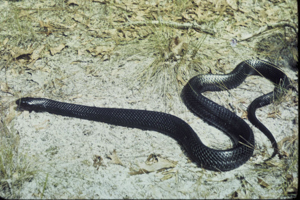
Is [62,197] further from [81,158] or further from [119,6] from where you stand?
[119,6]

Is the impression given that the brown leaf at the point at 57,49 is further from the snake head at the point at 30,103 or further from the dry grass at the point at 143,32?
the snake head at the point at 30,103

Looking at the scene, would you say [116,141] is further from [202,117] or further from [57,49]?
[57,49]

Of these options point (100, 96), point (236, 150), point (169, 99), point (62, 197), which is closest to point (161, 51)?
point (169, 99)

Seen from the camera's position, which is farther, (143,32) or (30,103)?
(143,32)

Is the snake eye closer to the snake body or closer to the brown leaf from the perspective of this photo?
the snake body

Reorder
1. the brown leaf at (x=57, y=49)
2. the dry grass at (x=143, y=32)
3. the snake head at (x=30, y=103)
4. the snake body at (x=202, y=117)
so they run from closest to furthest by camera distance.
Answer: the snake body at (x=202, y=117), the snake head at (x=30, y=103), the dry grass at (x=143, y=32), the brown leaf at (x=57, y=49)

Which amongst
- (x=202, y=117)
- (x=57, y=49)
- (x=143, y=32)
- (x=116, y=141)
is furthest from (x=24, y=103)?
(x=202, y=117)

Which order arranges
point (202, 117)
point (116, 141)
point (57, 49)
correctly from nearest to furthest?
point (116, 141) < point (202, 117) < point (57, 49)

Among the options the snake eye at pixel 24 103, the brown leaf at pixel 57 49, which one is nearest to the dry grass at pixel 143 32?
the brown leaf at pixel 57 49

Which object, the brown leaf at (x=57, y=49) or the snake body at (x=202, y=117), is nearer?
the snake body at (x=202, y=117)
